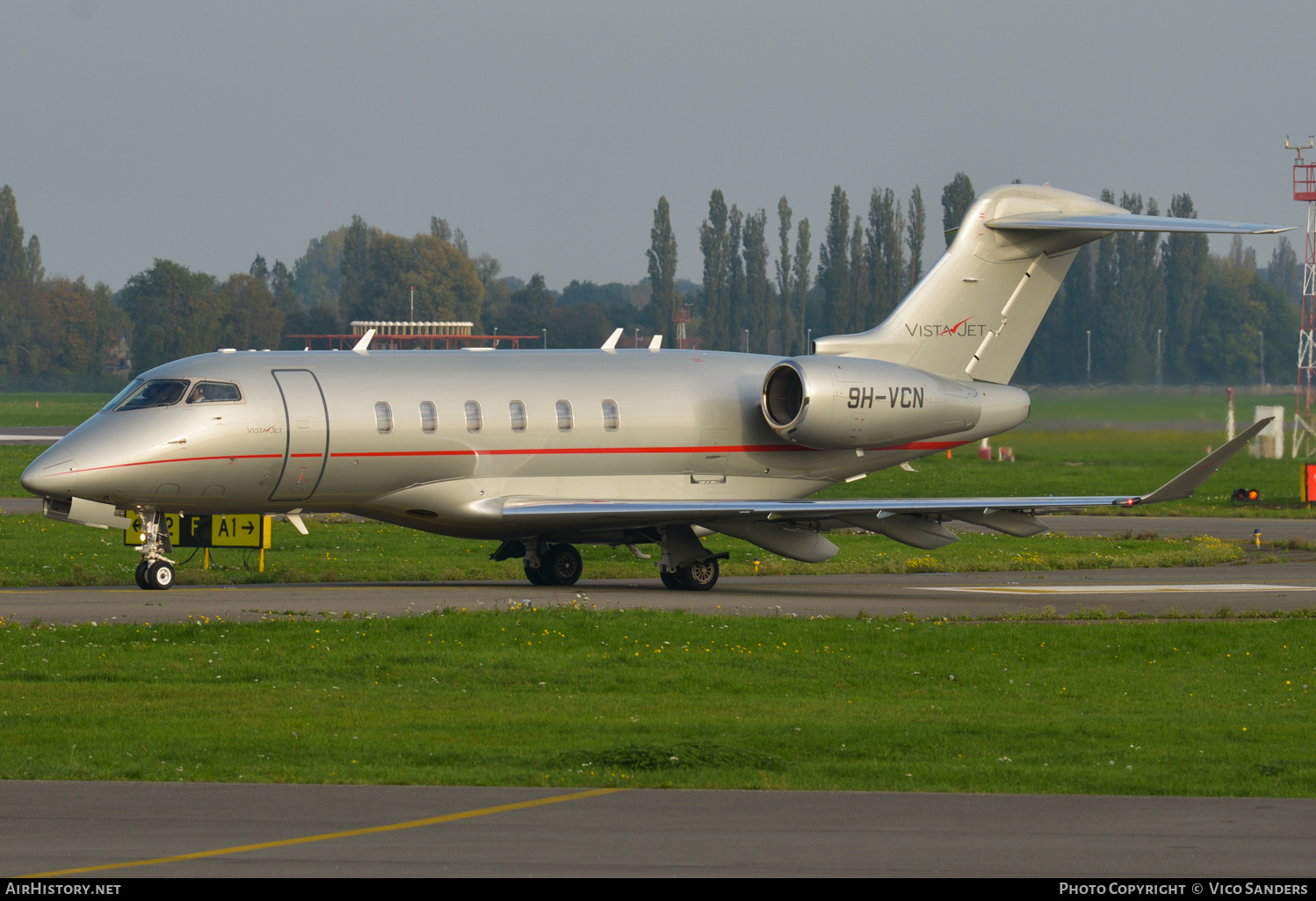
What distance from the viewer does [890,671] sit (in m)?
18.2

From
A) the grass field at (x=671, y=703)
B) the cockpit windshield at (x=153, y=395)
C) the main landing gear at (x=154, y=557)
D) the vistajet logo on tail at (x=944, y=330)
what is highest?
the vistajet logo on tail at (x=944, y=330)

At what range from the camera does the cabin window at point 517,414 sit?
27.1 m

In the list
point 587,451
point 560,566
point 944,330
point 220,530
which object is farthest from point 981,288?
point 220,530

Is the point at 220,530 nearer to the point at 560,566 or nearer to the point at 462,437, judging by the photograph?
the point at 462,437

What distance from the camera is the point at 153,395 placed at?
25.2 m

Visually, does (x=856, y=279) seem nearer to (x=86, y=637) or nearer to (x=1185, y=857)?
(x=86, y=637)

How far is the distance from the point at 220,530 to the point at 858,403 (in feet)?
Answer: 36.7

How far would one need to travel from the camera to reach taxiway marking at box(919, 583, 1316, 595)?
90.2ft

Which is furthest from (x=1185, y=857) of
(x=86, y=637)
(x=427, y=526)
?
(x=427, y=526)

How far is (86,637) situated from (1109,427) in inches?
1076

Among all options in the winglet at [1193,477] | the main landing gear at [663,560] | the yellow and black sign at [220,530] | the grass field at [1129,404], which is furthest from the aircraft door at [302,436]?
the grass field at [1129,404]

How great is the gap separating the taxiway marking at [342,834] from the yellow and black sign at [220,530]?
17.6 meters

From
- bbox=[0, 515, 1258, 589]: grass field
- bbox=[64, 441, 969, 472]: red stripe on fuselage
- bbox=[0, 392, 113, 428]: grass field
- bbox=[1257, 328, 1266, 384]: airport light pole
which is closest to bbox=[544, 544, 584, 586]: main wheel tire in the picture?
bbox=[64, 441, 969, 472]: red stripe on fuselage

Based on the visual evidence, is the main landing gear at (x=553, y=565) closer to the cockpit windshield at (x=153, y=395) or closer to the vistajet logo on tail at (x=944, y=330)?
the cockpit windshield at (x=153, y=395)
